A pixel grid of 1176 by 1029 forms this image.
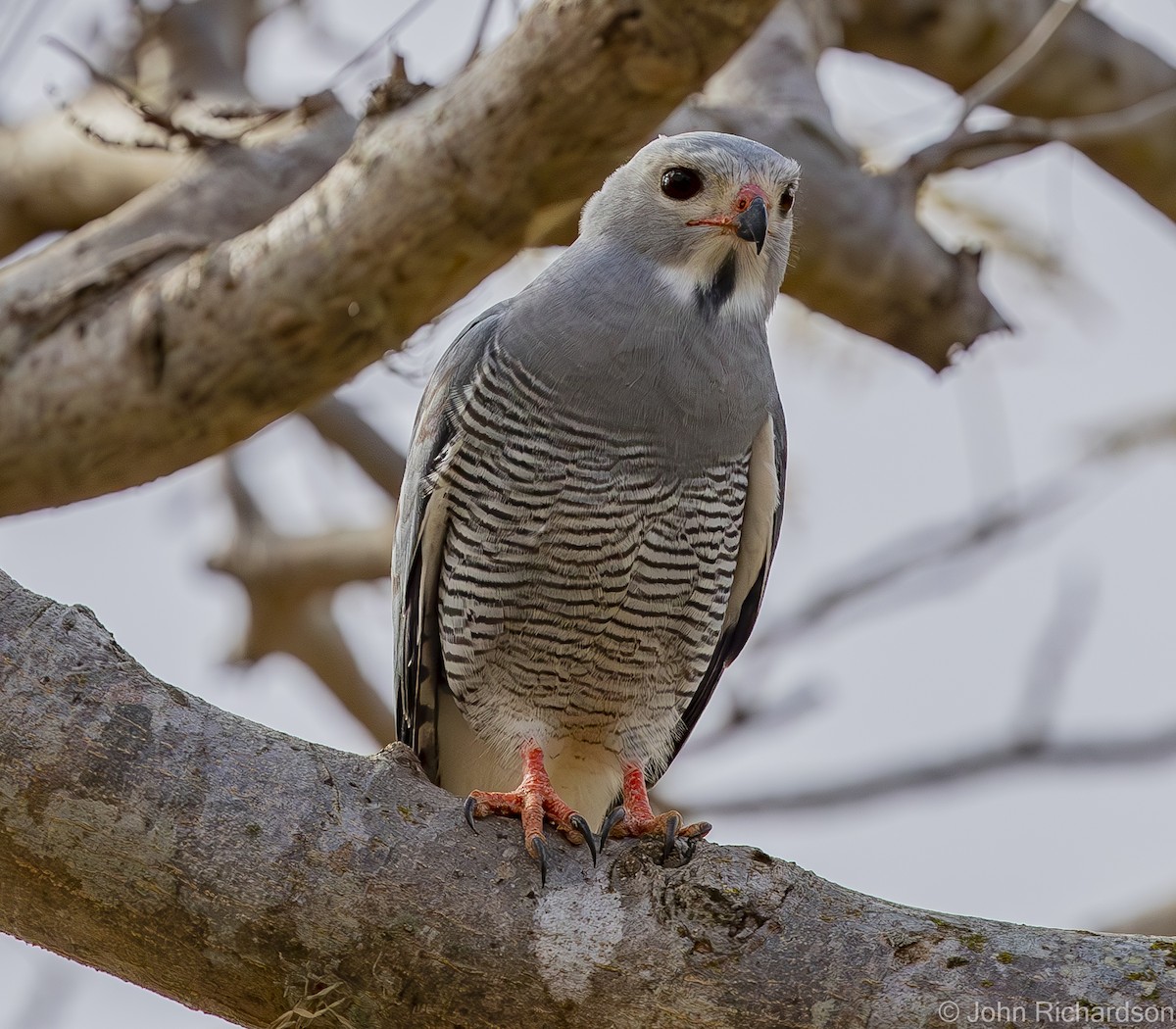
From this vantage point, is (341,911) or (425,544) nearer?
(341,911)

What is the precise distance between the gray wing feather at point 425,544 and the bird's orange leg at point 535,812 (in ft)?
2.54

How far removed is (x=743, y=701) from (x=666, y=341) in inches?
130

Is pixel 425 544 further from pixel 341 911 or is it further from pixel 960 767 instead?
pixel 960 767

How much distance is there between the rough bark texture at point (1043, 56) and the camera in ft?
21.6

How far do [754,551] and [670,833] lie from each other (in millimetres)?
1460

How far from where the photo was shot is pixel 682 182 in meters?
4.14

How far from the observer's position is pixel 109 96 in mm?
6414

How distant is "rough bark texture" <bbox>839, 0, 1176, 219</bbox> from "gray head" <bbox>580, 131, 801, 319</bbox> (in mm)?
2849

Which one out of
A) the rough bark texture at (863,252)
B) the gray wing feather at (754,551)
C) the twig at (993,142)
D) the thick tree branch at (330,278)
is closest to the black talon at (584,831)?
the gray wing feather at (754,551)

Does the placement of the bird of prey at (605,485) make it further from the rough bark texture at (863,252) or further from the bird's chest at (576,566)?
the rough bark texture at (863,252)

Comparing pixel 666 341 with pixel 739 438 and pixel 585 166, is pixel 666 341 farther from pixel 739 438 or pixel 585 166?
pixel 585 166

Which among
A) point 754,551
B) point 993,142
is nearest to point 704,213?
point 754,551

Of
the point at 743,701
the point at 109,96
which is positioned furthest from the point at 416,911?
the point at 109,96

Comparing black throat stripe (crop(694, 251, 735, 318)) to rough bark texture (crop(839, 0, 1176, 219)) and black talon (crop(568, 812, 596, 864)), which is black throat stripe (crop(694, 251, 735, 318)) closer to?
black talon (crop(568, 812, 596, 864))
